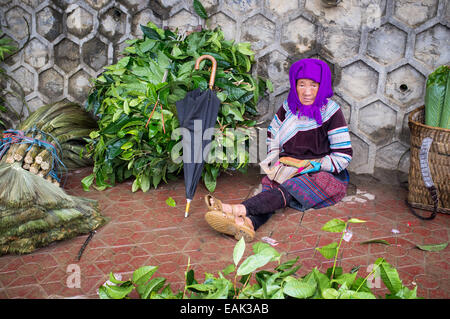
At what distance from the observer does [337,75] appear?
3.70 m

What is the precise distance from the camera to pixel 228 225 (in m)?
2.58

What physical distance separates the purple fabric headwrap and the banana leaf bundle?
0.71 m

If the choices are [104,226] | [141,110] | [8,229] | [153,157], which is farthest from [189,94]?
[8,229]

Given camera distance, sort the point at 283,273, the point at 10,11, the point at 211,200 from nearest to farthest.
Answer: the point at 283,273 → the point at 211,200 → the point at 10,11

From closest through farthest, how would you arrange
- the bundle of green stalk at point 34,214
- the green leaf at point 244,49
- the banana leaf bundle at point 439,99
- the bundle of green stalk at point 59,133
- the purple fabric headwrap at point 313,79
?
the bundle of green stalk at point 34,214
the banana leaf bundle at point 439,99
the purple fabric headwrap at point 313,79
the bundle of green stalk at point 59,133
the green leaf at point 244,49

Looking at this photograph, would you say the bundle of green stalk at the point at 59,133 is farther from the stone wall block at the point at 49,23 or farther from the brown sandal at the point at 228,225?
the brown sandal at the point at 228,225

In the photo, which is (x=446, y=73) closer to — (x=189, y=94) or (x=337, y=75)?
(x=337, y=75)

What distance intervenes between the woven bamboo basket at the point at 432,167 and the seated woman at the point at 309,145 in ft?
1.53

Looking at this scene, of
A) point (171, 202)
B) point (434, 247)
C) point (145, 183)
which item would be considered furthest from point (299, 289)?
point (145, 183)

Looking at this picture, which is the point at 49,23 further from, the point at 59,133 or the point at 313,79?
the point at 313,79

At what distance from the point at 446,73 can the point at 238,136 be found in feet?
5.14

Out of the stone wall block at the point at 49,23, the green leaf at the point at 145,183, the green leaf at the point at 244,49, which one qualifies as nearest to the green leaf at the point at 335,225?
the green leaf at the point at 145,183

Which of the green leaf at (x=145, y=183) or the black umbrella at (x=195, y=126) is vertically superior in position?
the black umbrella at (x=195, y=126)

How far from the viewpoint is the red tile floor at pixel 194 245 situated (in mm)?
2215
